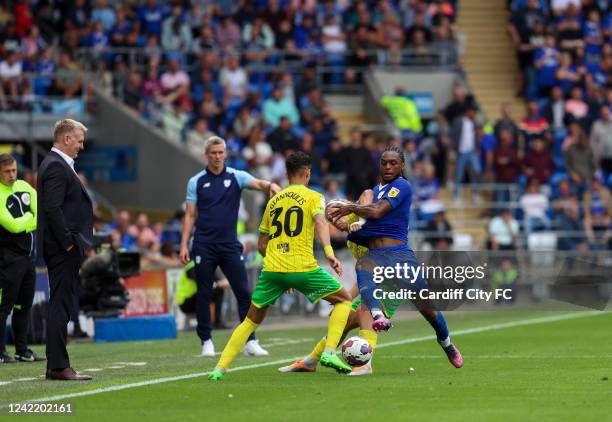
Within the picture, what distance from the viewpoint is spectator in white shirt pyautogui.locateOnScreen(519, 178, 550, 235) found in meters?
32.0

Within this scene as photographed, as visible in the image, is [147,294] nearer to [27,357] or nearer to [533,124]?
[27,357]

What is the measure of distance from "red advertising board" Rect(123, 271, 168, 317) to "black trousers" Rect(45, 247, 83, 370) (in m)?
9.07

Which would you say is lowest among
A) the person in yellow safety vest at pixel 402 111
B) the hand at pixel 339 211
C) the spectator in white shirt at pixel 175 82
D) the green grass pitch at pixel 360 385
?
the green grass pitch at pixel 360 385

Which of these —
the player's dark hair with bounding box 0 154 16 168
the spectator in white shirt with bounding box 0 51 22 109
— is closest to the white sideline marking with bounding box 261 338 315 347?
the player's dark hair with bounding box 0 154 16 168

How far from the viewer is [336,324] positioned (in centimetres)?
1347

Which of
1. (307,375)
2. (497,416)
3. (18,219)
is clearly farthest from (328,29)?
(497,416)

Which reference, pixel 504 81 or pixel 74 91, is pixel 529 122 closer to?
pixel 504 81

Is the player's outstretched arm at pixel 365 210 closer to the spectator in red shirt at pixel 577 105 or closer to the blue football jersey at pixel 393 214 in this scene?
the blue football jersey at pixel 393 214

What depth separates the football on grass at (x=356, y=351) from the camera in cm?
1336

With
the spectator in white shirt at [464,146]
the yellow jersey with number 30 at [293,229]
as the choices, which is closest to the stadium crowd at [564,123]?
the spectator in white shirt at [464,146]

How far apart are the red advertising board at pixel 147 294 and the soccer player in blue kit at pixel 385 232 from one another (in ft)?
30.8

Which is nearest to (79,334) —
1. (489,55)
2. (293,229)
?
(293,229)

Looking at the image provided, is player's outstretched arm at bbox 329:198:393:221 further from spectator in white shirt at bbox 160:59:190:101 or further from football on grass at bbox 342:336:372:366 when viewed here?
spectator in white shirt at bbox 160:59:190:101

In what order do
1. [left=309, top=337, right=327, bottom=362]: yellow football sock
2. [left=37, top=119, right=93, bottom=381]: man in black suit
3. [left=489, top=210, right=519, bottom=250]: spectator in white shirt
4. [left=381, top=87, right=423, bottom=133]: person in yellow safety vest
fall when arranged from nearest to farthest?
1. [left=37, top=119, right=93, bottom=381]: man in black suit
2. [left=309, top=337, right=327, bottom=362]: yellow football sock
3. [left=489, top=210, right=519, bottom=250]: spectator in white shirt
4. [left=381, top=87, right=423, bottom=133]: person in yellow safety vest
